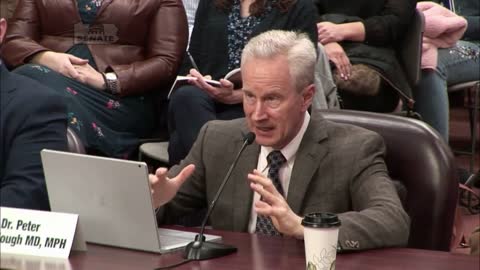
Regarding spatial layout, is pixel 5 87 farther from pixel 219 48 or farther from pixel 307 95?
pixel 219 48

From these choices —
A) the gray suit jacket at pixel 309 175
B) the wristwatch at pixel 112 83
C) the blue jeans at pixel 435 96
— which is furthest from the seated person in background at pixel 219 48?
the gray suit jacket at pixel 309 175

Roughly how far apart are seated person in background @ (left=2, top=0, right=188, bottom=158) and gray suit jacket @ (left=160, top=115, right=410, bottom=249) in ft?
4.84

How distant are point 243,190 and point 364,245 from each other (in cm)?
57

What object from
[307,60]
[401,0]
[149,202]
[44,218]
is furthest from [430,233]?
[401,0]

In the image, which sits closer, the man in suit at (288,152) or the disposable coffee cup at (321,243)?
the disposable coffee cup at (321,243)

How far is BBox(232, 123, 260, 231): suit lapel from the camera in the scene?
3.11 metres

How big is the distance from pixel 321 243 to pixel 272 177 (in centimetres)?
84

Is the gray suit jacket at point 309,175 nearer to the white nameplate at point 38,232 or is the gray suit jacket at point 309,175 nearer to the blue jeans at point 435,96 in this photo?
the white nameplate at point 38,232

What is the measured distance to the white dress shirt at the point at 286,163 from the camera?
3.13 metres

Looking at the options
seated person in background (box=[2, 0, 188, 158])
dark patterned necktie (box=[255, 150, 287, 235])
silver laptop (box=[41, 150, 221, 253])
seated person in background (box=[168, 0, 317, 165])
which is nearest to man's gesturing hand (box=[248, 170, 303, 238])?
silver laptop (box=[41, 150, 221, 253])

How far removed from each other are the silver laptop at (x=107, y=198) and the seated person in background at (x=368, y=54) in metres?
2.38

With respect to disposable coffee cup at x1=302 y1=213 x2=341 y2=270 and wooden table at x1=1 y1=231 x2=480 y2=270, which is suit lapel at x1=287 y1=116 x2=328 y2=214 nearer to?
wooden table at x1=1 y1=231 x2=480 y2=270

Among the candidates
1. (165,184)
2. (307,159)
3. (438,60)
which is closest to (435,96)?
(438,60)

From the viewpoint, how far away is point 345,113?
3.30m
